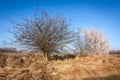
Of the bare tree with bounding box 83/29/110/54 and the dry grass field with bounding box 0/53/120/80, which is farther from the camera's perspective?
the bare tree with bounding box 83/29/110/54

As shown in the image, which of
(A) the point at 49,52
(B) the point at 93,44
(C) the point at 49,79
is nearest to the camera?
(C) the point at 49,79

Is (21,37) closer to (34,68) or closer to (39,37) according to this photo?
(39,37)

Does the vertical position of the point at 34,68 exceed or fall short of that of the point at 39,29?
it falls short

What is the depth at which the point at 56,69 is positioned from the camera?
626 inches

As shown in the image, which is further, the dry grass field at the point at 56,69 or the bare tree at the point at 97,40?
the bare tree at the point at 97,40

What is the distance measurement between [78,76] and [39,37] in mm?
5769

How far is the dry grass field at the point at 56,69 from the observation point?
14.1 metres

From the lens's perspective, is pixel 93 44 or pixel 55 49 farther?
pixel 93 44

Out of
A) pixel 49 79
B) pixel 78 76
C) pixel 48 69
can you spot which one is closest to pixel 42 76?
pixel 49 79

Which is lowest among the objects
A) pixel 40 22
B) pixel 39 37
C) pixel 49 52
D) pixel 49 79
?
pixel 49 79

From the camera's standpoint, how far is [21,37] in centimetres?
1905

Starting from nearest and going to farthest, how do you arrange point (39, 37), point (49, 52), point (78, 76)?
point (78, 76) → point (39, 37) → point (49, 52)

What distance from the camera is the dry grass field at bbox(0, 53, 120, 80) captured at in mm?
14133

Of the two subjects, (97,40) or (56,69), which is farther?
(97,40)
